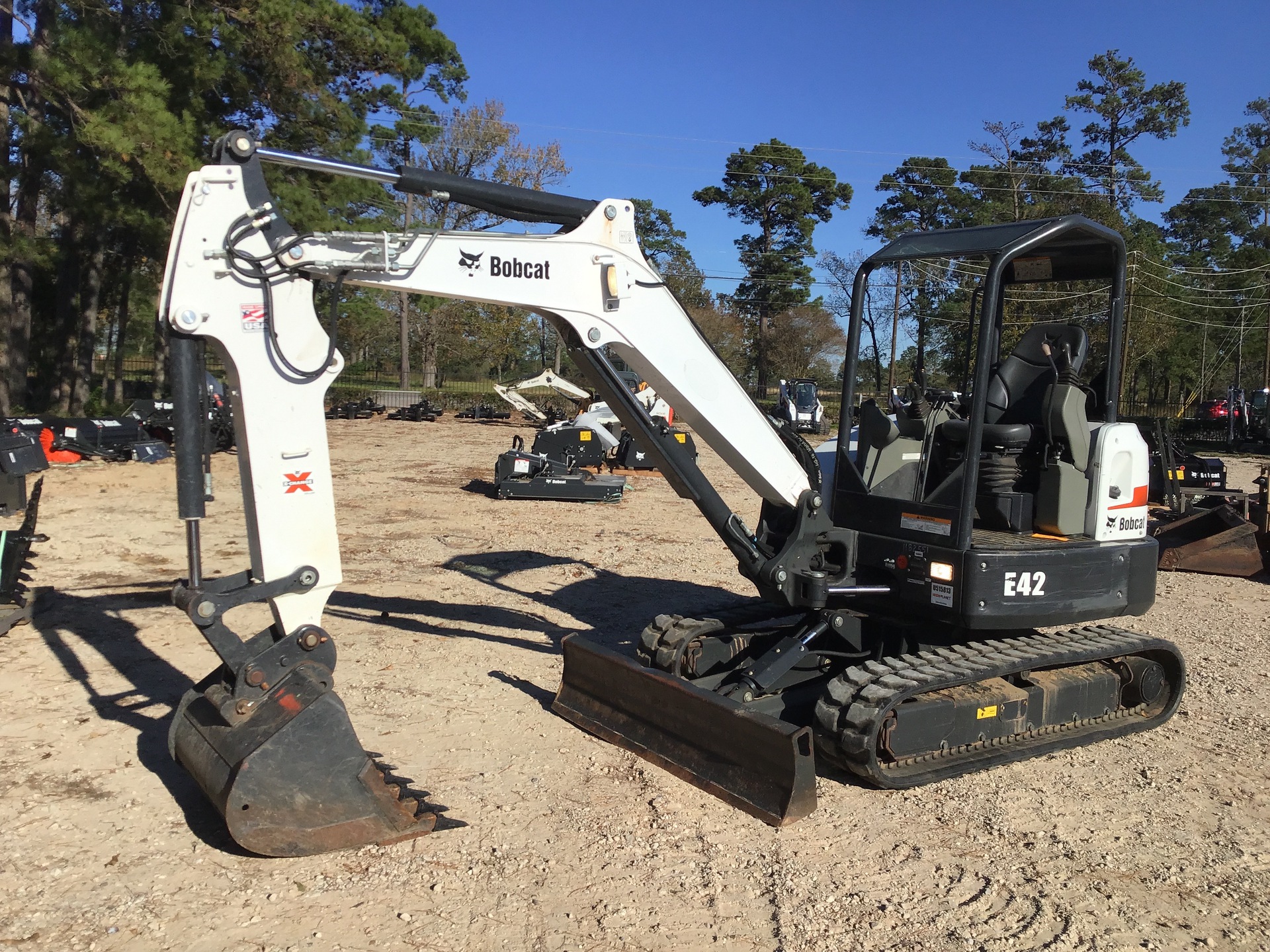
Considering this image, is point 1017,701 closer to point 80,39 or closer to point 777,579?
point 777,579

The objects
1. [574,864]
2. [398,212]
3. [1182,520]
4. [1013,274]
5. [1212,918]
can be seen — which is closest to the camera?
[1212,918]

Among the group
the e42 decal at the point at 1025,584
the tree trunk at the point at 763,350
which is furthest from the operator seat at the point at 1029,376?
the tree trunk at the point at 763,350

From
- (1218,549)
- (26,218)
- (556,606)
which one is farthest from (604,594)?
(26,218)

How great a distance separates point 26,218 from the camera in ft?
66.6

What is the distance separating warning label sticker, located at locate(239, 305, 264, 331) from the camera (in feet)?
13.6

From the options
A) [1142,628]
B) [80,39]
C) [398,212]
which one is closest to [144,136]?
[80,39]

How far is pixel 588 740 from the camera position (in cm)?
569

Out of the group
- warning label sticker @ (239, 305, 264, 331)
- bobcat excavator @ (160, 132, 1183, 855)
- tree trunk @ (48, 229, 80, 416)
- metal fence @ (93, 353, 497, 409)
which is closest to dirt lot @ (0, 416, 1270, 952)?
bobcat excavator @ (160, 132, 1183, 855)

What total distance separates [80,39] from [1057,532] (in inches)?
713

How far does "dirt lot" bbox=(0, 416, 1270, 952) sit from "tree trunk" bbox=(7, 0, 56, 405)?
13.7m

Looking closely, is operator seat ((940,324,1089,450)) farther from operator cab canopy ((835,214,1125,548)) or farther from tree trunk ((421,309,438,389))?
tree trunk ((421,309,438,389))

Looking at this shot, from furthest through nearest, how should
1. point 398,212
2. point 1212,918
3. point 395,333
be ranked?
point 395,333 < point 398,212 < point 1212,918

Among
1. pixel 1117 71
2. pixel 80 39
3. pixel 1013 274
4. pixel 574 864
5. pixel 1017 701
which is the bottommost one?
pixel 574 864

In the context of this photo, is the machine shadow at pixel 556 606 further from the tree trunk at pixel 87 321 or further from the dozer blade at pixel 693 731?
the tree trunk at pixel 87 321
